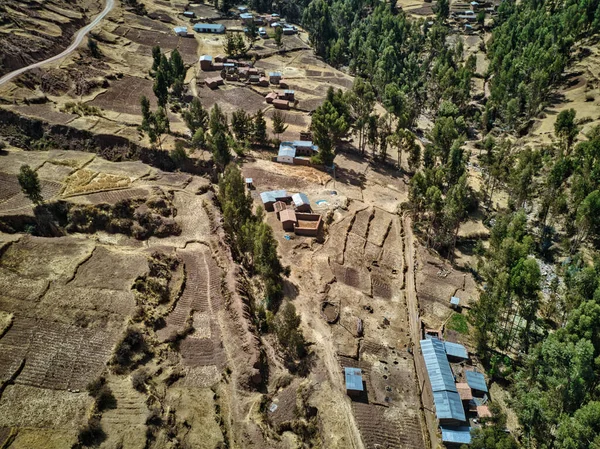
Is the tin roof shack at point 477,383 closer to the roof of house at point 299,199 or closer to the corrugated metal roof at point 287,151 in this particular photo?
the roof of house at point 299,199

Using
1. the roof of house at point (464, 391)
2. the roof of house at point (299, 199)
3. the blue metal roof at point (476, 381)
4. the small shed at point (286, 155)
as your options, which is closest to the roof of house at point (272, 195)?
the roof of house at point (299, 199)

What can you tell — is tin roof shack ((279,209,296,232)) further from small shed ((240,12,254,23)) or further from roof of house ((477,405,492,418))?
small shed ((240,12,254,23))

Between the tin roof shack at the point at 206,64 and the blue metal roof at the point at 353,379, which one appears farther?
the tin roof shack at the point at 206,64

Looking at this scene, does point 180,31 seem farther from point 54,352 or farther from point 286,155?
point 54,352

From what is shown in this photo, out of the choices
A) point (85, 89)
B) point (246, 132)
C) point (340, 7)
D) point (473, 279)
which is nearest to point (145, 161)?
point (246, 132)

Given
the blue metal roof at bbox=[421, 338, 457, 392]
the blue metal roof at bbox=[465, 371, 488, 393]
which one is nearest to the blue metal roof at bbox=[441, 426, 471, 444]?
the blue metal roof at bbox=[421, 338, 457, 392]

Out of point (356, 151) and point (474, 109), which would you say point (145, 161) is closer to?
point (356, 151)
